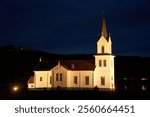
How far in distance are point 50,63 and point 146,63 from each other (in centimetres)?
9251

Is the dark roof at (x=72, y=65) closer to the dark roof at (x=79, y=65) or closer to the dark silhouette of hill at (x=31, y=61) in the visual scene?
the dark roof at (x=79, y=65)

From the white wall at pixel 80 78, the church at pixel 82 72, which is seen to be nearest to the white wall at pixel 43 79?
the church at pixel 82 72

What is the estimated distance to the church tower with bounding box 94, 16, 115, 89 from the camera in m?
50.7

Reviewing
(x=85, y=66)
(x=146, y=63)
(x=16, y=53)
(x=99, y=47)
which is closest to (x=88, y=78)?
(x=85, y=66)

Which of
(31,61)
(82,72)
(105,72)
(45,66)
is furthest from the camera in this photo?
(31,61)

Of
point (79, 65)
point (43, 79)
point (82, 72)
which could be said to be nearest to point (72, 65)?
point (79, 65)

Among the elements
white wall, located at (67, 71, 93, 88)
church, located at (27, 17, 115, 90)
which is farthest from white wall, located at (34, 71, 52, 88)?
white wall, located at (67, 71, 93, 88)

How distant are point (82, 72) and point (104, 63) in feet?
12.6

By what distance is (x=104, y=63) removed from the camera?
51719 millimetres

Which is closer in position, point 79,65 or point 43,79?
point 79,65

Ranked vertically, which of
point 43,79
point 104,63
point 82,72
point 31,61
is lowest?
point 43,79

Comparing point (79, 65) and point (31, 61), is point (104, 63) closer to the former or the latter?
point (79, 65)

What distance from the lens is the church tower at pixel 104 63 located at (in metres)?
50.7

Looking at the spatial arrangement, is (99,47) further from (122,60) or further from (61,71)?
(122,60)
